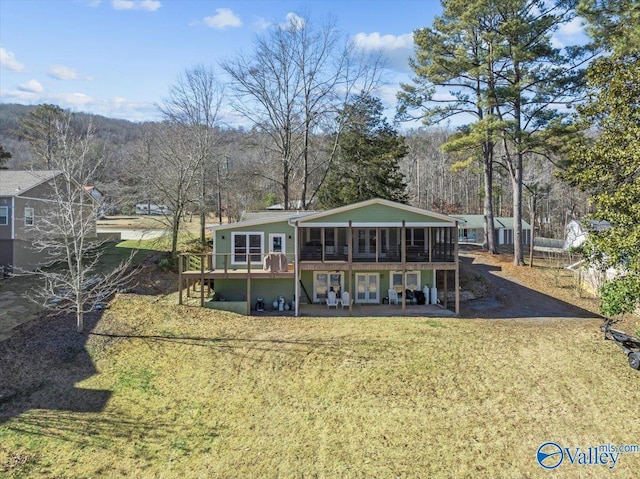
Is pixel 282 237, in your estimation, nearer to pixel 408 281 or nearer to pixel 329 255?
pixel 329 255

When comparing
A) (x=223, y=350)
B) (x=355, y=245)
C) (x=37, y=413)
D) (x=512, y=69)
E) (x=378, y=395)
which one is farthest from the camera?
(x=512, y=69)

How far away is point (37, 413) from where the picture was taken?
32.4 feet

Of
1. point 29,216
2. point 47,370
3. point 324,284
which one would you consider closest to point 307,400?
point 47,370

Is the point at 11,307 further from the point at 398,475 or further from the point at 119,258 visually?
the point at 398,475

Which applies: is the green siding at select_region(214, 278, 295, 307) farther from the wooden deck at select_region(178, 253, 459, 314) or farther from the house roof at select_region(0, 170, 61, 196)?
the house roof at select_region(0, 170, 61, 196)

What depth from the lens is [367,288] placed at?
19.3 meters

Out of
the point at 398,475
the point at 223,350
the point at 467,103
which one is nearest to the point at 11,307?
the point at 223,350

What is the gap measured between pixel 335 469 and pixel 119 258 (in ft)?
65.7

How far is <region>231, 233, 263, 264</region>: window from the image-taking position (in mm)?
18562

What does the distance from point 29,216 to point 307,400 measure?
18.4m

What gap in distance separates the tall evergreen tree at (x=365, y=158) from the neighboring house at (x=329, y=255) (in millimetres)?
8025

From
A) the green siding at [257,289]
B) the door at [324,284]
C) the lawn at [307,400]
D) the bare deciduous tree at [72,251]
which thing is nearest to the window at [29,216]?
the bare deciduous tree at [72,251]

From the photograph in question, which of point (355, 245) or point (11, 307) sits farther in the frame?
point (355, 245)

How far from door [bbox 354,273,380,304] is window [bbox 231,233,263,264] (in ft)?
15.5
